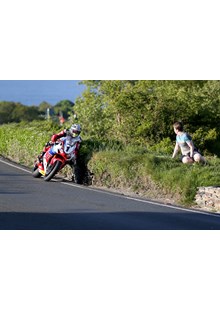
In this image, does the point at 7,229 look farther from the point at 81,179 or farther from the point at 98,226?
the point at 81,179

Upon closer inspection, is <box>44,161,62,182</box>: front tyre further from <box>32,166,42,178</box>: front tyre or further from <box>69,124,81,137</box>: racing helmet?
<box>69,124,81,137</box>: racing helmet

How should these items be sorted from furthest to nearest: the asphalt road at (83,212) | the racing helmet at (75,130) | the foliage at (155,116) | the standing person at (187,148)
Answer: the foliage at (155,116) < the racing helmet at (75,130) < the standing person at (187,148) < the asphalt road at (83,212)

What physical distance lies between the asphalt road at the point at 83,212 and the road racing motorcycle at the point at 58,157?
1.05 meters

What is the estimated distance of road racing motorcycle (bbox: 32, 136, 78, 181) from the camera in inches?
667

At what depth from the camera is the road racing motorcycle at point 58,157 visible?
16.9 metres

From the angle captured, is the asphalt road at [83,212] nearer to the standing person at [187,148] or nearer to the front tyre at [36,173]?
the front tyre at [36,173]

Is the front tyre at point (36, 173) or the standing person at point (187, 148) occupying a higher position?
the standing person at point (187, 148)

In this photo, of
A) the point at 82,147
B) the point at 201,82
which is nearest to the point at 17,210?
the point at 82,147

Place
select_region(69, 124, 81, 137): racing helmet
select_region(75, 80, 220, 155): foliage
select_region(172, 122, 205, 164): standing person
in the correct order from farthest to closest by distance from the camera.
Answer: select_region(75, 80, 220, 155): foliage < select_region(69, 124, 81, 137): racing helmet < select_region(172, 122, 205, 164): standing person

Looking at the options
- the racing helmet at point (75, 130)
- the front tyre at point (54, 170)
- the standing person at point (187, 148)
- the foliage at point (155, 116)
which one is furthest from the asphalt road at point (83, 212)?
the foliage at point (155, 116)

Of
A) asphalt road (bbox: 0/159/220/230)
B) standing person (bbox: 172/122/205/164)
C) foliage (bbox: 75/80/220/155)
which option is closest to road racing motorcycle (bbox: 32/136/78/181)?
asphalt road (bbox: 0/159/220/230)

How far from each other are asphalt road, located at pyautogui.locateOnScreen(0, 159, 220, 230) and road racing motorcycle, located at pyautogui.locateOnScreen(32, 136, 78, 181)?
105cm
